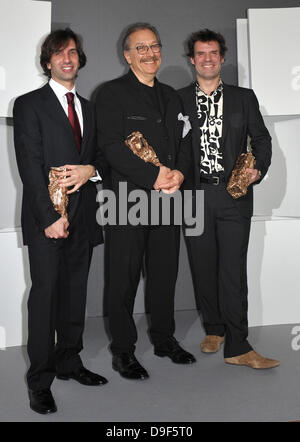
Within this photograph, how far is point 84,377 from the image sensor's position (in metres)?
2.92

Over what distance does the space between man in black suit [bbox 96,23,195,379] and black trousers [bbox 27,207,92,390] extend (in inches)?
9.8

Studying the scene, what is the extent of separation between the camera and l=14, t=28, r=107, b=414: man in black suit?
263 centimetres

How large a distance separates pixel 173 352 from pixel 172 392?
45 cm

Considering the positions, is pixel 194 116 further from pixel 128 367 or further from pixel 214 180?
pixel 128 367

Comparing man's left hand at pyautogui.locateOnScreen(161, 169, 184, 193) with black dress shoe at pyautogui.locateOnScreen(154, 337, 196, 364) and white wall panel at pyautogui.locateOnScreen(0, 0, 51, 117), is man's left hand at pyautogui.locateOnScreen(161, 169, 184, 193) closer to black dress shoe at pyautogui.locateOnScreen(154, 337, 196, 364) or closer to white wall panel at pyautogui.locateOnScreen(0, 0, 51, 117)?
black dress shoe at pyautogui.locateOnScreen(154, 337, 196, 364)

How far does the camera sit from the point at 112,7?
412 centimetres

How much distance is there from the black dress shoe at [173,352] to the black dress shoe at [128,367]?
0.80ft

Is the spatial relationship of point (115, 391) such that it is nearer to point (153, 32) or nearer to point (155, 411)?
point (155, 411)

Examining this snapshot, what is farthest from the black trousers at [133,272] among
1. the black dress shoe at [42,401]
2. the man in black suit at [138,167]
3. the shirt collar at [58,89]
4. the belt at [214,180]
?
the shirt collar at [58,89]

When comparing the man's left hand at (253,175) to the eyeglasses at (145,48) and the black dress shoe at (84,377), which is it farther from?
the black dress shoe at (84,377)

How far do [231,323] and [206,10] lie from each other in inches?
91.5

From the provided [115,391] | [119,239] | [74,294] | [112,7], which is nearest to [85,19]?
[112,7]

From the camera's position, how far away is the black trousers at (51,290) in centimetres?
265

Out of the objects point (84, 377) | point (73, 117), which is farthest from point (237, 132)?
point (84, 377)
